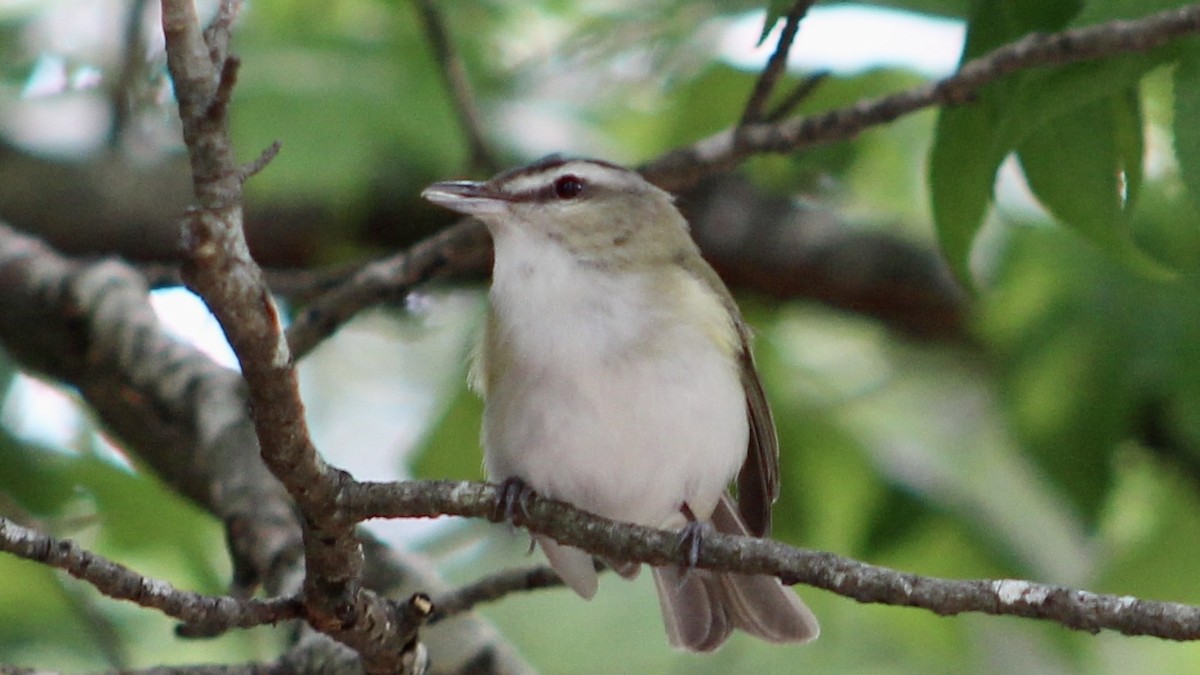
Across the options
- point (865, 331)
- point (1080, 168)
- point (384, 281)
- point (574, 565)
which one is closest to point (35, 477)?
point (384, 281)

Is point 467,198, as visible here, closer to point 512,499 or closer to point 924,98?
point 512,499

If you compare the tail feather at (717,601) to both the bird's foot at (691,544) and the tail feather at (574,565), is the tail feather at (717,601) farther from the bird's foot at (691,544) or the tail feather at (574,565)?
the bird's foot at (691,544)

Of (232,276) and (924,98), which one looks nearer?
(232,276)

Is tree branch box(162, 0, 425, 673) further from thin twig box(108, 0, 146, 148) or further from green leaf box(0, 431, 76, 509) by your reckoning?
thin twig box(108, 0, 146, 148)

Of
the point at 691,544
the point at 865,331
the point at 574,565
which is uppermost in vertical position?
the point at 691,544

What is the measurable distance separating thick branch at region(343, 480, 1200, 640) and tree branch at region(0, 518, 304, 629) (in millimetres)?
376

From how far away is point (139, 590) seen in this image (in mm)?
2607

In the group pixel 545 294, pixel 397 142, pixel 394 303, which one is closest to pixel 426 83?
pixel 397 142

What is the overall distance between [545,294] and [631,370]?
0.38 meters

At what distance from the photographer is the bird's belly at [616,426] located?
3658 millimetres

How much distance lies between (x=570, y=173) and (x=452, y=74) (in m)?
0.77

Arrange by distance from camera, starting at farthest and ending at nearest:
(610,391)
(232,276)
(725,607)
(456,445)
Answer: (456,445)
(725,607)
(610,391)
(232,276)

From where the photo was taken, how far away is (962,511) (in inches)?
210

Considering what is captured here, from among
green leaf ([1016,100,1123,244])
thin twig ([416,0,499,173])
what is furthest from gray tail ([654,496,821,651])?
thin twig ([416,0,499,173])
